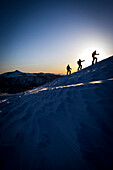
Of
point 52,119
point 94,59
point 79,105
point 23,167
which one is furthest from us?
point 94,59

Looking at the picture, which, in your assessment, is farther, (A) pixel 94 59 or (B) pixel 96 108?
(A) pixel 94 59

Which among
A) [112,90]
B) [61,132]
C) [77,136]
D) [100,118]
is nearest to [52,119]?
[61,132]

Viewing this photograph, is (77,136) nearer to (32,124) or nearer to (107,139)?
(107,139)

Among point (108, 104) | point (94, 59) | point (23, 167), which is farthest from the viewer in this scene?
point (94, 59)

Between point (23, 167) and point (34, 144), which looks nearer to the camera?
point (23, 167)

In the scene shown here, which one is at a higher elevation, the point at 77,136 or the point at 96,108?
the point at 96,108

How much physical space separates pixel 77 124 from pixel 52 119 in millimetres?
527

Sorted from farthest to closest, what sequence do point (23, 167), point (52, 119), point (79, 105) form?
point (79, 105), point (52, 119), point (23, 167)

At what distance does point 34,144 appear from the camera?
1134 mm

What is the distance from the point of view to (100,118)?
1.20 metres

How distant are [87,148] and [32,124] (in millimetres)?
1115

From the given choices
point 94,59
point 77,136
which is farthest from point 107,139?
point 94,59

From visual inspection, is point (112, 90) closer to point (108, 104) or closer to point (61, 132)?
point (108, 104)

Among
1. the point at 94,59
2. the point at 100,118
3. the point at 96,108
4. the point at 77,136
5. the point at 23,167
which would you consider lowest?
the point at 23,167
